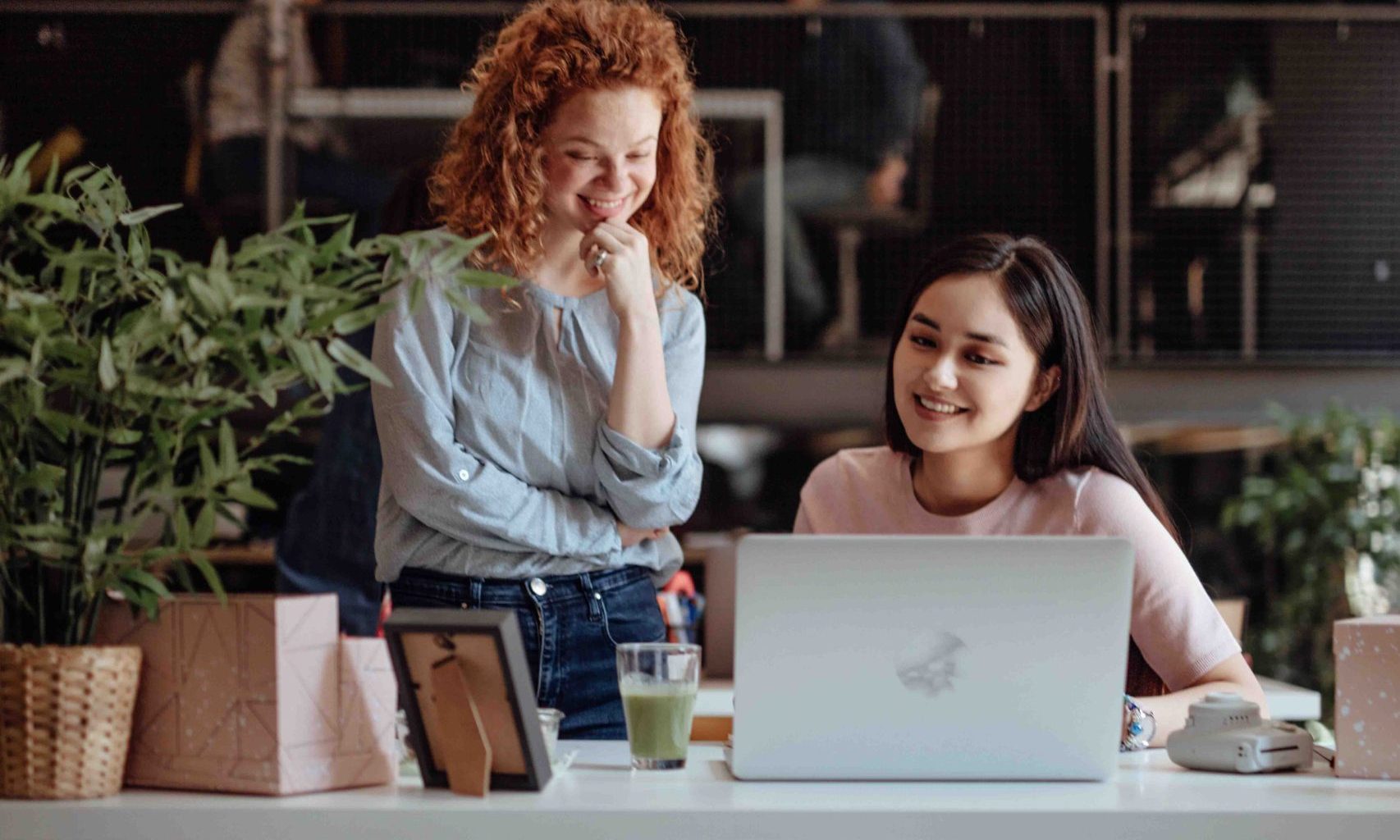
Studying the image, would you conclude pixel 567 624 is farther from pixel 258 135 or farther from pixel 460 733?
pixel 258 135

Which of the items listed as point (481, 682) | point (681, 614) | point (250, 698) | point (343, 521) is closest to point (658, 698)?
point (481, 682)

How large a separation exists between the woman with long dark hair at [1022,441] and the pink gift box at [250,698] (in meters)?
0.97

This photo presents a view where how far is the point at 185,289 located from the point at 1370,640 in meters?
1.11

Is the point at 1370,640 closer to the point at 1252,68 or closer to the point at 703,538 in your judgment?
the point at 703,538

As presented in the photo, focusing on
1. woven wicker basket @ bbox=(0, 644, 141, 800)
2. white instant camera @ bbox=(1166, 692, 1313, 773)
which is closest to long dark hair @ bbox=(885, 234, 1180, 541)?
white instant camera @ bbox=(1166, 692, 1313, 773)

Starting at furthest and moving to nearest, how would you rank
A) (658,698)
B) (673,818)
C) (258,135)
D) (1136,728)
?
(258,135), (1136,728), (658,698), (673,818)

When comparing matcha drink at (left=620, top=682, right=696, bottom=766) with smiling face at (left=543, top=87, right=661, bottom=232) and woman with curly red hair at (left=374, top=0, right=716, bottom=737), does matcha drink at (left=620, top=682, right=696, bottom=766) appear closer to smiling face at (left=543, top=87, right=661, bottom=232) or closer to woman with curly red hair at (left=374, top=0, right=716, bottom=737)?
woman with curly red hair at (left=374, top=0, right=716, bottom=737)

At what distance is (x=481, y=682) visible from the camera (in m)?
1.33

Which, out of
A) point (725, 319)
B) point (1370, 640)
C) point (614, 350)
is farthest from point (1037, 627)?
point (725, 319)

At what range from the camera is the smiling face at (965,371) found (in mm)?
2070

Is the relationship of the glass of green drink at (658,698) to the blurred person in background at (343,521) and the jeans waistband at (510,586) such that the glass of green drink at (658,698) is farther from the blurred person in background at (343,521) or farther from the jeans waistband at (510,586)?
the blurred person in background at (343,521)

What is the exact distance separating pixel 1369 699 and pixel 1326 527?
3271 millimetres

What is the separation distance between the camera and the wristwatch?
5.45ft

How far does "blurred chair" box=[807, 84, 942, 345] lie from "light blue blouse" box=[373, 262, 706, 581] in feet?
9.58
